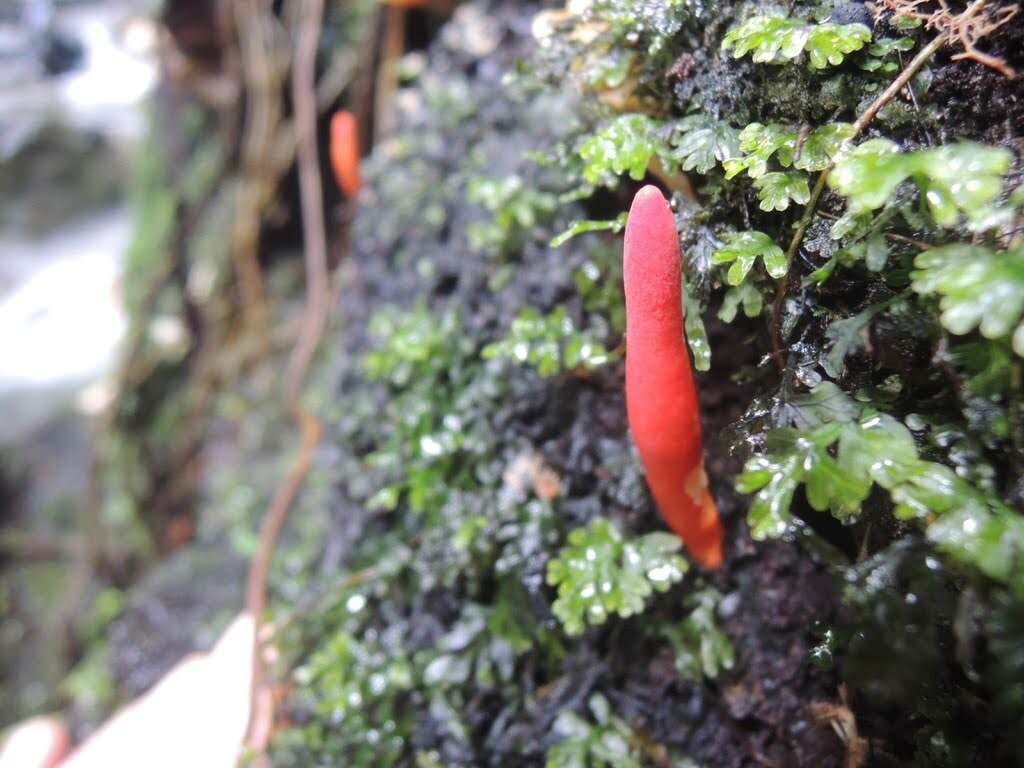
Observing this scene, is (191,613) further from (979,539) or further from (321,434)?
(979,539)

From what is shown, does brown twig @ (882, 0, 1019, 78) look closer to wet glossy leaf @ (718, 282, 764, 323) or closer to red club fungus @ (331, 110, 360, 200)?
wet glossy leaf @ (718, 282, 764, 323)

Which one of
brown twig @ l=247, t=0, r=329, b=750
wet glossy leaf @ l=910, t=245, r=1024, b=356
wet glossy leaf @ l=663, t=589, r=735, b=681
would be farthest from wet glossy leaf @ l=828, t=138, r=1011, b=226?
brown twig @ l=247, t=0, r=329, b=750

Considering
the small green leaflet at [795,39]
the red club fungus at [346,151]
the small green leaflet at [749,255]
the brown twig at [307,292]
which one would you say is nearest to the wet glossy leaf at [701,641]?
the small green leaflet at [749,255]

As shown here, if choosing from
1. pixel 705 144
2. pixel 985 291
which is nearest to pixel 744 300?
pixel 705 144

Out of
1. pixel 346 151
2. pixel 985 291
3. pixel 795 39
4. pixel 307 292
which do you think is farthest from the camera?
pixel 307 292

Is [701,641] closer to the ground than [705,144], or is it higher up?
closer to the ground

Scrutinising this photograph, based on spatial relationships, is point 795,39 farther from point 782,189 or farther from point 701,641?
point 701,641

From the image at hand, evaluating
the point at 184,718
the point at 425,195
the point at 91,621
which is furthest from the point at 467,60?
the point at 91,621
